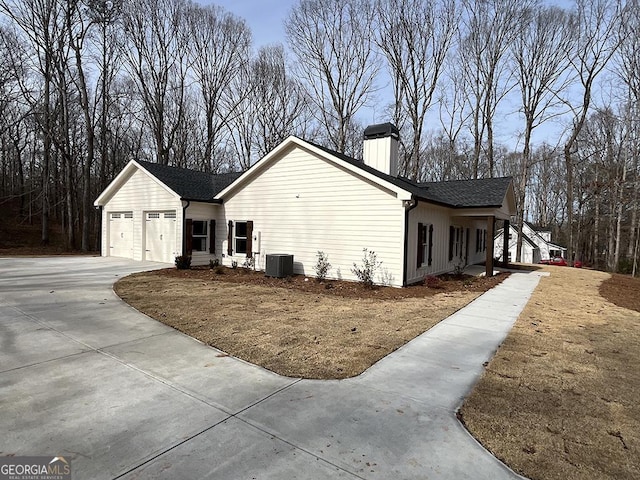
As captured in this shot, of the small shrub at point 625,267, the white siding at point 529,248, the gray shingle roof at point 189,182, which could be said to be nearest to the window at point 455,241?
the gray shingle roof at point 189,182

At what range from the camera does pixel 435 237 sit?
12.9 meters

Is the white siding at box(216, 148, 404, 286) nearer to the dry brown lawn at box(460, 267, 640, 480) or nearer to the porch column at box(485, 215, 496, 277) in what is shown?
the dry brown lawn at box(460, 267, 640, 480)

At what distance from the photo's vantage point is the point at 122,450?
2547mm

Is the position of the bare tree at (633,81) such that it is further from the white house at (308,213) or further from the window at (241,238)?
the window at (241,238)

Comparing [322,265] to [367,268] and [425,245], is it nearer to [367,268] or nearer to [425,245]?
[367,268]

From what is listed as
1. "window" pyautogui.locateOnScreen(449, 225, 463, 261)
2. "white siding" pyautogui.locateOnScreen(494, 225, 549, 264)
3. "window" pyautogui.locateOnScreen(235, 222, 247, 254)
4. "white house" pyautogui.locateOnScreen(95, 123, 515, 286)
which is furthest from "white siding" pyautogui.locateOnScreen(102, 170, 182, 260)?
"white siding" pyautogui.locateOnScreen(494, 225, 549, 264)

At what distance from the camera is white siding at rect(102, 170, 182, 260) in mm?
14569

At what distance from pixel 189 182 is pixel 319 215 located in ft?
24.9

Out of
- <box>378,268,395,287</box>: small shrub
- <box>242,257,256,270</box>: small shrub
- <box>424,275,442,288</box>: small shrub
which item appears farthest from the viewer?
<box>242,257,256,270</box>: small shrub

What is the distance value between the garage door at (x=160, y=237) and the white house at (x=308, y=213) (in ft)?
0.15

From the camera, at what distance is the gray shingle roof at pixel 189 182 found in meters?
14.6

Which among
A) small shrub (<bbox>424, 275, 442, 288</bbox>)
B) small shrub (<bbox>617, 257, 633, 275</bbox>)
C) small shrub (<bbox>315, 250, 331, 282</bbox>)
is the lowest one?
small shrub (<bbox>617, 257, 633, 275</bbox>)

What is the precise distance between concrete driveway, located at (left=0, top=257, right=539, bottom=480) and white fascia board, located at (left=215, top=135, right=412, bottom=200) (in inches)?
212

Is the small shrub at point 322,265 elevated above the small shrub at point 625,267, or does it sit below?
above
